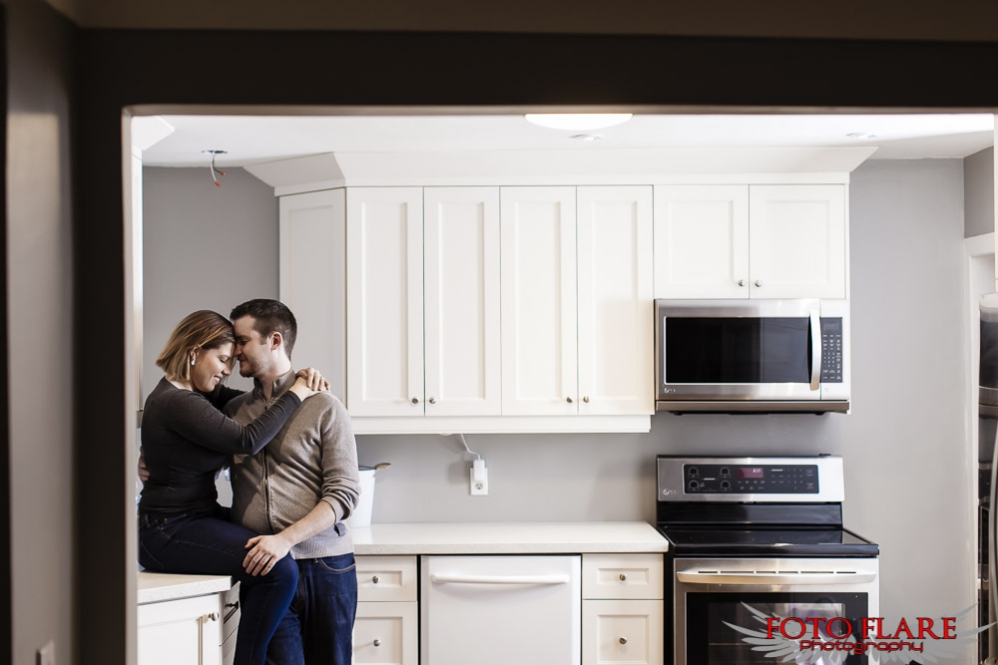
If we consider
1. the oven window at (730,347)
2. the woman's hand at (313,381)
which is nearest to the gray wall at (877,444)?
the oven window at (730,347)

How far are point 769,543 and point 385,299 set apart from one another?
1.66 m

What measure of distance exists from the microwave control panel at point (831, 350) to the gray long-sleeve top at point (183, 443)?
205 cm

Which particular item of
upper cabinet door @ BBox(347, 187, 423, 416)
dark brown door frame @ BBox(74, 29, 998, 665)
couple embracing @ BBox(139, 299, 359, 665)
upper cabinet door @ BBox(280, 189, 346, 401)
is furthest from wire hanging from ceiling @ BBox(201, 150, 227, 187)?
dark brown door frame @ BBox(74, 29, 998, 665)

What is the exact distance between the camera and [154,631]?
2.11 meters

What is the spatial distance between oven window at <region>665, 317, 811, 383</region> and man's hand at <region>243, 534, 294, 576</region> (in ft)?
5.19

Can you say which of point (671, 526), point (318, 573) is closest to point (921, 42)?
point (318, 573)

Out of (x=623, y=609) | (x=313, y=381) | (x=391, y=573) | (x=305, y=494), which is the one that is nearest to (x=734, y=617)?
(x=623, y=609)

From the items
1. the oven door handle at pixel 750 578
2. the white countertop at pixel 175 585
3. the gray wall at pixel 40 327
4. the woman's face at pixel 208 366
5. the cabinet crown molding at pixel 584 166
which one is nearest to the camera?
the gray wall at pixel 40 327

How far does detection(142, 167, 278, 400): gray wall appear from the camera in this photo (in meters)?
3.51

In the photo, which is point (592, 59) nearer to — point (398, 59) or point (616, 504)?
point (398, 59)

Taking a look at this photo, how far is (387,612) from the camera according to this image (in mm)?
3035

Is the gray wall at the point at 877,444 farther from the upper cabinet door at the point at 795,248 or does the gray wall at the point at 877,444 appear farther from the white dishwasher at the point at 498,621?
the white dishwasher at the point at 498,621

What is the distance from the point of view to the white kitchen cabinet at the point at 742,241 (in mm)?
3193

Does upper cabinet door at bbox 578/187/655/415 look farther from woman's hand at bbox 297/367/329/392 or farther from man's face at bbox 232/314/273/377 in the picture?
man's face at bbox 232/314/273/377
